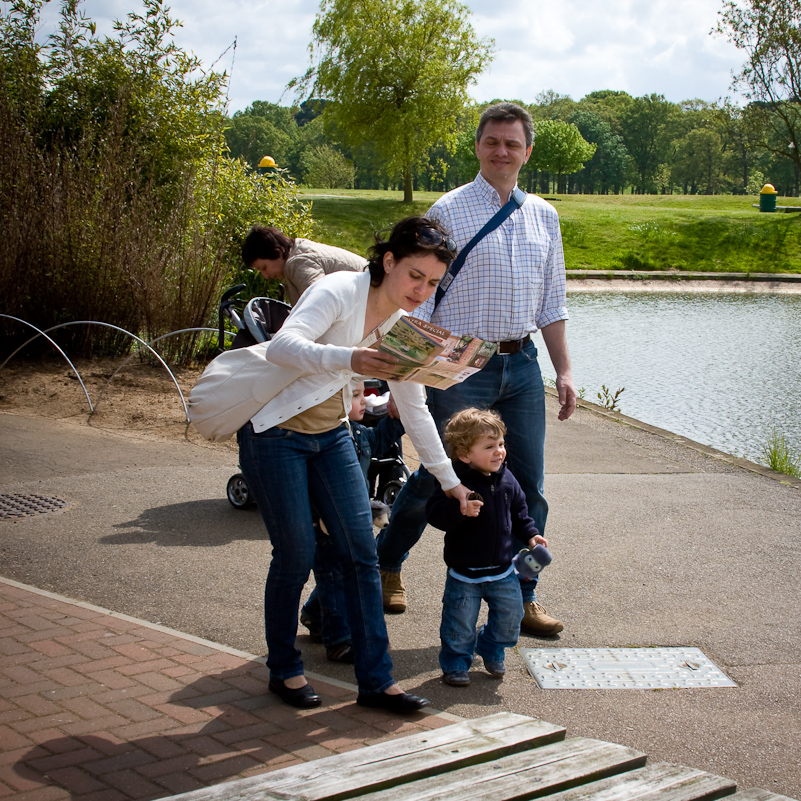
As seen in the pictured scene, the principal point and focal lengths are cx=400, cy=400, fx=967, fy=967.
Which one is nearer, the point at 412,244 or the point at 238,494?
the point at 412,244

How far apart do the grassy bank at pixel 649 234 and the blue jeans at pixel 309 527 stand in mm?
34805

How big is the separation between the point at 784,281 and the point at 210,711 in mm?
37723

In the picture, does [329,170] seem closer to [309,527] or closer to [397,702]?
[309,527]

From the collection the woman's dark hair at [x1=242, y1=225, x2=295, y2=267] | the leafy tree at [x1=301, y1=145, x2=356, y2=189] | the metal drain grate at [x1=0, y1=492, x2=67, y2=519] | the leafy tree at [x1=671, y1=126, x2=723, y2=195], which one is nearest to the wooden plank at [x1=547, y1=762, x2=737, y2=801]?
the woman's dark hair at [x1=242, y1=225, x2=295, y2=267]

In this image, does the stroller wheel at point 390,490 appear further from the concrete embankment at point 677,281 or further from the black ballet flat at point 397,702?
the concrete embankment at point 677,281

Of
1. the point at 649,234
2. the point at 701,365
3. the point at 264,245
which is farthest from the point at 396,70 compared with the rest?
the point at 264,245

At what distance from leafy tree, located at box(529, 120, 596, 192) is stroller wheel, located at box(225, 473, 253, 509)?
3069 inches

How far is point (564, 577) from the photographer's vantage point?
18.6 feet

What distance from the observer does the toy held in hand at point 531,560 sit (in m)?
4.21

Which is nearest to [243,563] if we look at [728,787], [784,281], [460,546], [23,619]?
[23,619]

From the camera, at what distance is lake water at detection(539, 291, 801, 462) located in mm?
12398

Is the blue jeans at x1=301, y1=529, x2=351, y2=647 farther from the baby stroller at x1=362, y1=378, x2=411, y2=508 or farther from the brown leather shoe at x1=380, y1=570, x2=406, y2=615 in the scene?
the baby stroller at x1=362, y1=378, x2=411, y2=508

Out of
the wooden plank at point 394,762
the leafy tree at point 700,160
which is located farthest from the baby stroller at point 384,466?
the leafy tree at point 700,160

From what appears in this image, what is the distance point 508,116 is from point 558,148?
3154 inches
